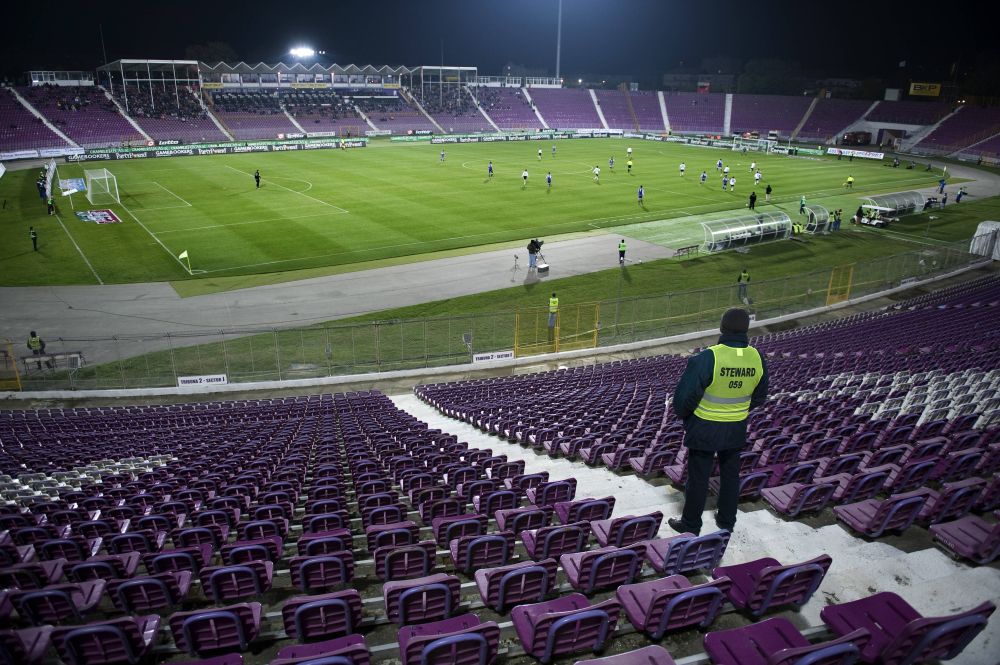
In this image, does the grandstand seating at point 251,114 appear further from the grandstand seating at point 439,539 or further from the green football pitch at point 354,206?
the grandstand seating at point 439,539

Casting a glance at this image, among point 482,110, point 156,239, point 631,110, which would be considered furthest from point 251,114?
point 631,110

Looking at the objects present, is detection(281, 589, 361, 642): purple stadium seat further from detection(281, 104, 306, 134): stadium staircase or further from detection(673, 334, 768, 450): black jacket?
detection(281, 104, 306, 134): stadium staircase

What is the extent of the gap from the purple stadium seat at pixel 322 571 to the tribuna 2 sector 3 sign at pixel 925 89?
428 feet

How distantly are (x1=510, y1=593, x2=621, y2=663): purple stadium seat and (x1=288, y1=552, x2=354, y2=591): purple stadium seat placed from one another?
84.3 inches

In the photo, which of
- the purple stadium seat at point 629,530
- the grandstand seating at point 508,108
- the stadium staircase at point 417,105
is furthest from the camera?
the grandstand seating at point 508,108

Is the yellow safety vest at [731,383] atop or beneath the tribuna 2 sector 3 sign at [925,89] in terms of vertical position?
beneath

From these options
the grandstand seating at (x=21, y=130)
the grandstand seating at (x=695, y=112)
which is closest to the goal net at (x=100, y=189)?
the grandstand seating at (x=21, y=130)

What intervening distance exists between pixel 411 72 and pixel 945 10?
351ft

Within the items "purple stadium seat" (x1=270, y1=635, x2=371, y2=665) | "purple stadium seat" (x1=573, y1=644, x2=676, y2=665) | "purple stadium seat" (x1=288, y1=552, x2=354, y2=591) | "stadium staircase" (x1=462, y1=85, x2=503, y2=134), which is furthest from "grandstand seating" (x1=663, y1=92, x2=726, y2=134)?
"purple stadium seat" (x1=270, y1=635, x2=371, y2=665)

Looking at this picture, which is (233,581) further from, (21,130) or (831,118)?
(831,118)

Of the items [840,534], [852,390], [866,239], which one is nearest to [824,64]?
[866,239]

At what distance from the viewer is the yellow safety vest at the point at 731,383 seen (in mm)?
6656

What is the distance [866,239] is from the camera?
43.7m

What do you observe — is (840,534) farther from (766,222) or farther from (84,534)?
(766,222)
